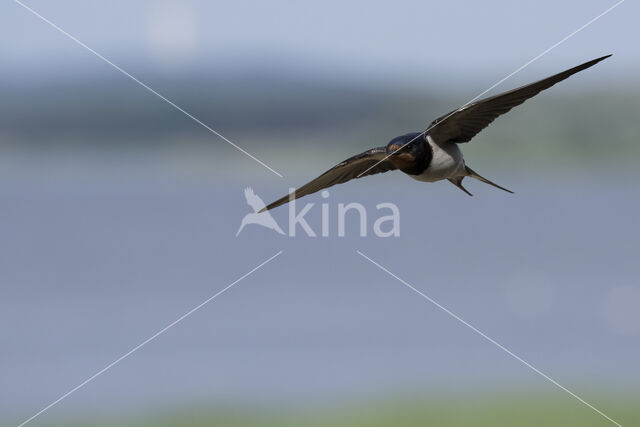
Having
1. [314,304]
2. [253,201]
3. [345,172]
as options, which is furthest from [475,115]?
[314,304]

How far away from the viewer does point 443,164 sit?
13.8 ft

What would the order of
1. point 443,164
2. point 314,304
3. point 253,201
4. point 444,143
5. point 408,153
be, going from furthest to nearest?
point 314,304, point 253,201, point 444,143, point 443,164, point 408,153

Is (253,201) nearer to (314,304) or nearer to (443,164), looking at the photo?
(443,164)

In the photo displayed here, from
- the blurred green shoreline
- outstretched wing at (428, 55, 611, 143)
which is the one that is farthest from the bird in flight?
the blurred green shoreline

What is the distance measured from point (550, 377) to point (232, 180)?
43287 millimetres

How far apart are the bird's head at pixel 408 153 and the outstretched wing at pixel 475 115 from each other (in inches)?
3.6

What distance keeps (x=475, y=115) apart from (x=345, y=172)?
27.0 inches

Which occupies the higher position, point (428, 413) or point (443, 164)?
point (443, 164)

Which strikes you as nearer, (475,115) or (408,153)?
(408,153)

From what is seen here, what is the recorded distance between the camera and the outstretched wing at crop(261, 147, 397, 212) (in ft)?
14.7

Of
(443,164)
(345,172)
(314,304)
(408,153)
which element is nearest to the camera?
(408,153)

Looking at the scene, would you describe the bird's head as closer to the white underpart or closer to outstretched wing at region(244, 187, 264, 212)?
the white underpart

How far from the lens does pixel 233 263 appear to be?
28547 millimetres

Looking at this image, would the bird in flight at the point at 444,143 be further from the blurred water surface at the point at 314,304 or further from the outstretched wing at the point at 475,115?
the blurred water surface at the point at 314,304
